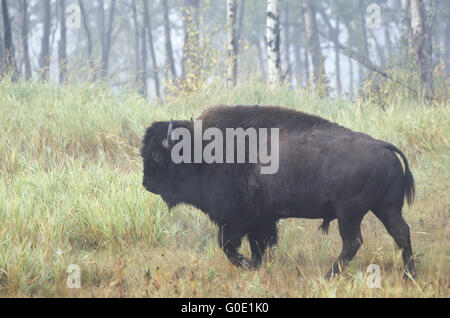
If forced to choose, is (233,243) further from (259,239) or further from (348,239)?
(348,239)

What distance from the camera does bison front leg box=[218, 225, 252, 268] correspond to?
4.65 meters

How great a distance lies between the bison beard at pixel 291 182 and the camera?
4.08 meters

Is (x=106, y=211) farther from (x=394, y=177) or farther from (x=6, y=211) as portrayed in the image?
(x=394, y=177)

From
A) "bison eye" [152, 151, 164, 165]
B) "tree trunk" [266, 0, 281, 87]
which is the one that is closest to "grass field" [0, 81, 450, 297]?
"bison eye" [152, 151, 164, 165]

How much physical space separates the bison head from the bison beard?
0.01m

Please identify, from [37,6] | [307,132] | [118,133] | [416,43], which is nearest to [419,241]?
[307,132]

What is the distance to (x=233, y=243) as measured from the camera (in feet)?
15.3

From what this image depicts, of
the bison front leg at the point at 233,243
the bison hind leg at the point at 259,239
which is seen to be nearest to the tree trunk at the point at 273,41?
the bison hind leg at the point at 259,239

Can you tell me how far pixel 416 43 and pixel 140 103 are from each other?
6.38 metres

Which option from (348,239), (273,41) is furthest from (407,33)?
(348,239)

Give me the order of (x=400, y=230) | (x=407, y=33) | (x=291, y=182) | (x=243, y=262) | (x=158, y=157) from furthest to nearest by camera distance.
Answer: (x=407, y=33), (x=158, y=157), (x=243, y=262), (x=291, y=182), (x=400, y=230)

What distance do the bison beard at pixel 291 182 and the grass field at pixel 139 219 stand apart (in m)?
0.32

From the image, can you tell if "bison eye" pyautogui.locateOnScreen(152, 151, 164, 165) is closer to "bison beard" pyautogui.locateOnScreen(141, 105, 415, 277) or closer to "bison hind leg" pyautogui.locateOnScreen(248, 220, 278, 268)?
"bison beard" pyautogui.locateOnScreen(141, 105, 415, 277)

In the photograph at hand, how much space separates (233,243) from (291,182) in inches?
32.8
